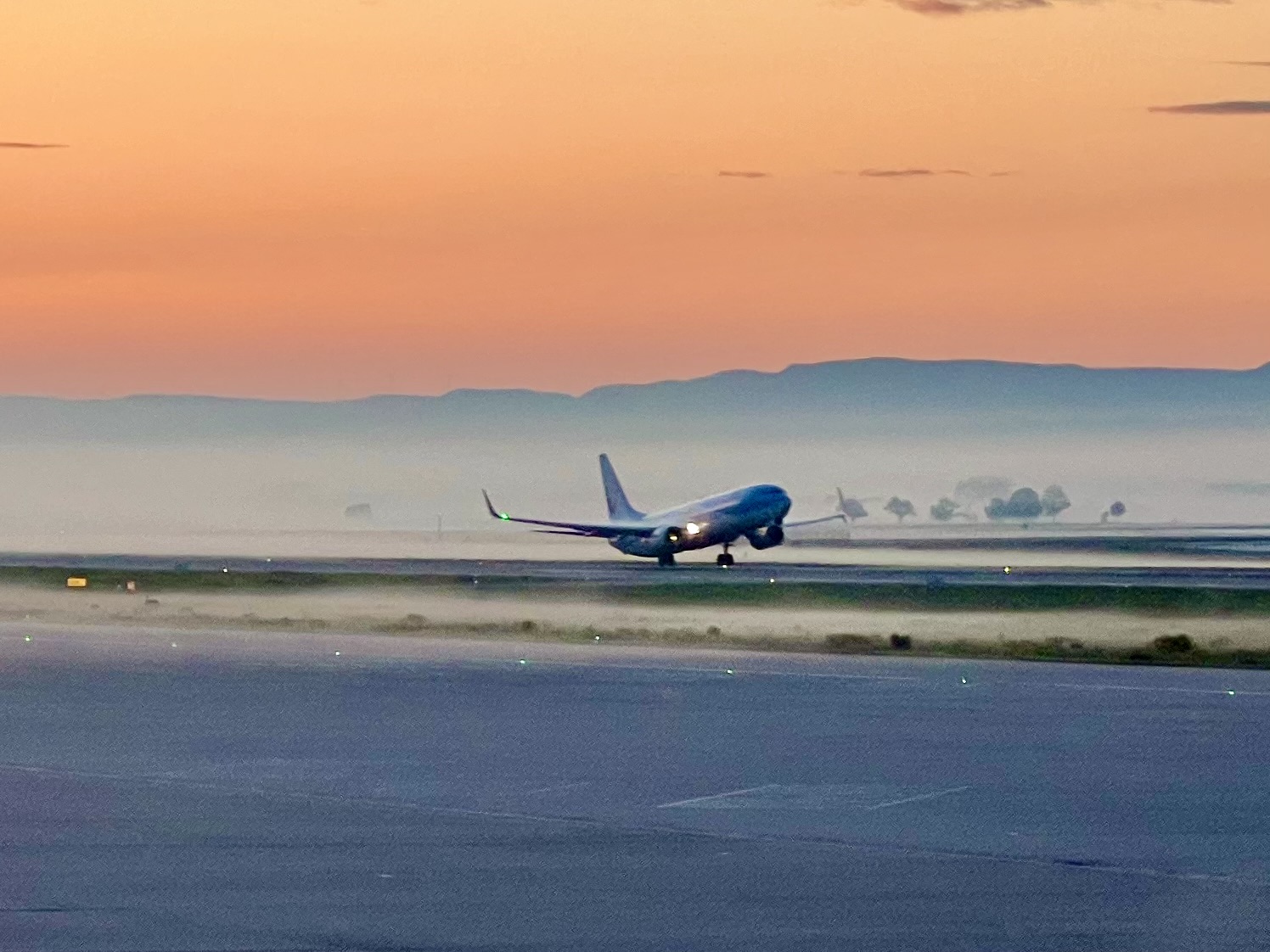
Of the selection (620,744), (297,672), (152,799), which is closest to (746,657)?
(297,672)

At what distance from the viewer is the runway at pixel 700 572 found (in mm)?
72312

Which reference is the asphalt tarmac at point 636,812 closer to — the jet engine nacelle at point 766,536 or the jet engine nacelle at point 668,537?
the jet engine nacelle at point 668,537

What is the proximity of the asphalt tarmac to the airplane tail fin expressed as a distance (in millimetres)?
77017

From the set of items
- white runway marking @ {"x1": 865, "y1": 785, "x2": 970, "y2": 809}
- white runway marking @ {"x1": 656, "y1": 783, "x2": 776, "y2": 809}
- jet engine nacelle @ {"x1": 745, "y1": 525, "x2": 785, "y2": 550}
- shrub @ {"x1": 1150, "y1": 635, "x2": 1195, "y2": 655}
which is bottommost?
shrub @ {"x1": 1150, "y1": 635, "x2": 1195, "y2": 655}

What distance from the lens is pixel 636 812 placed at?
1769cm

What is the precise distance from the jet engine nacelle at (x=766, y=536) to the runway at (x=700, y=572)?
1081 mm

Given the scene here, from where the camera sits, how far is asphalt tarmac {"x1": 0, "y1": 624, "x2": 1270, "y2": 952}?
12.9m

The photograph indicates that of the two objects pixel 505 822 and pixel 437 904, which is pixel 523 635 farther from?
pixel 437 904

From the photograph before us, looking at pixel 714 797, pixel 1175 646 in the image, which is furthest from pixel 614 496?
pixel 714 797

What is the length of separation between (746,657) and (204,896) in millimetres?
23469

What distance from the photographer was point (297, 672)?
3309 centimetres

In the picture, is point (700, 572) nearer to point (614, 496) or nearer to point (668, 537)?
point (668, 537)

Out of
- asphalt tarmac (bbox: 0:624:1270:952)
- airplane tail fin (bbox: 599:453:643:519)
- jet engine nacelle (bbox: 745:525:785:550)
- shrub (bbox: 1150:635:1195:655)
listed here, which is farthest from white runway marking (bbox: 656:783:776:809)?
airplane tail fin (bbox: 599:453:643:519)

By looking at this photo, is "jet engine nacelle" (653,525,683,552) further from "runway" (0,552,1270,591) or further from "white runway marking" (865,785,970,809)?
"white runway marking" (865,785,970,809)
